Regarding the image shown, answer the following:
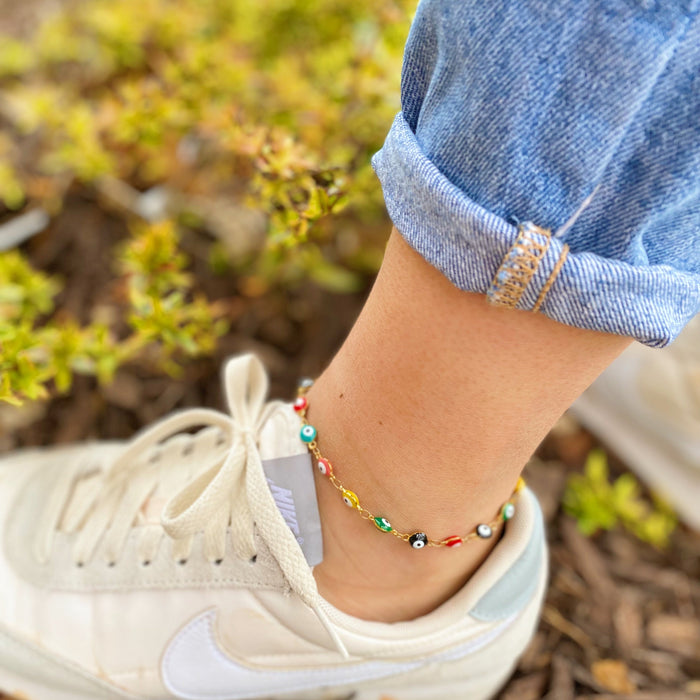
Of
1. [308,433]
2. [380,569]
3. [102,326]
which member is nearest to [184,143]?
[102,326]

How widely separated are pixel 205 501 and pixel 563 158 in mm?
499

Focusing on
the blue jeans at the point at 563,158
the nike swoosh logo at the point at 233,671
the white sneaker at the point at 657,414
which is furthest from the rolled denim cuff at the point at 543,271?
the white sneaker at the point at 657,414

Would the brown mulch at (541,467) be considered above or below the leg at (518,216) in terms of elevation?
below

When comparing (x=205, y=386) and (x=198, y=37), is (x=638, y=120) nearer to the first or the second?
(x=205, y=386)

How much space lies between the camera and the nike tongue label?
68 cm

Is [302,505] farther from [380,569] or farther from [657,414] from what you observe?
[657,414]

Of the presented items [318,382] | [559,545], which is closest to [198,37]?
[318,382]

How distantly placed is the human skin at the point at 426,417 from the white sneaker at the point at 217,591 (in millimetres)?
29

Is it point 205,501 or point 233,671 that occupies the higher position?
point 205,501

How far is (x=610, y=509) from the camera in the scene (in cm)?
121

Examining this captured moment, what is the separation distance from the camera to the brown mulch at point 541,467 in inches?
41.0

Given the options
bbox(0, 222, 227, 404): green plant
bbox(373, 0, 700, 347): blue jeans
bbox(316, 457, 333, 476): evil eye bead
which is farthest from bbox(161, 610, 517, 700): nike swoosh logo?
bbox(373, 0, 700, 347): blue jeans

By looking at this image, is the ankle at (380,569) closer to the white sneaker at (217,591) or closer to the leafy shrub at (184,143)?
the white sneaker at (217,591)

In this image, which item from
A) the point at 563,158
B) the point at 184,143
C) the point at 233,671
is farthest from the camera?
the point at 184,143
